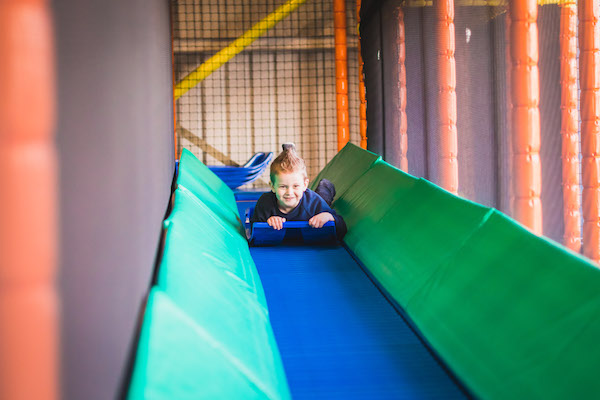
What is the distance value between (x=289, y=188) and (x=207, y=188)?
74 centimetres

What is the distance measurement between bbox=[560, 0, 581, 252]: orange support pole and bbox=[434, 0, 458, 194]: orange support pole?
83 cm

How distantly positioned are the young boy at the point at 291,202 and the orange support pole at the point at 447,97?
0.91 meters

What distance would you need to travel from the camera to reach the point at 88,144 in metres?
0.67

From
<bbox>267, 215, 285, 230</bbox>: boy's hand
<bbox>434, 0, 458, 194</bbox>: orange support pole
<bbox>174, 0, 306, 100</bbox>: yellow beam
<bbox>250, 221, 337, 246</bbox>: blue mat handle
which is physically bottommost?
<bbox>250, 221, 337, 246</bbox>: blue mat handle

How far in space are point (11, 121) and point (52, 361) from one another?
0.20 m

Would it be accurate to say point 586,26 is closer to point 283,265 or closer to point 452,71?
point 452,71

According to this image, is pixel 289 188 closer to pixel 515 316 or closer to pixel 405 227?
pixel 405 227

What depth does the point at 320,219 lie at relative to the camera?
98.5 inches

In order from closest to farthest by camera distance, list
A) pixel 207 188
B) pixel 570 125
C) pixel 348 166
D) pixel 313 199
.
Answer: pixel 570 125 → pixel 313 199 → pixel 207 188 → pixel 348 166

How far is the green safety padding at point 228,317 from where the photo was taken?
3.49 ft

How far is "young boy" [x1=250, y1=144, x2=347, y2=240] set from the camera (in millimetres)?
2523

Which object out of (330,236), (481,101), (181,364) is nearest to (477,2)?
(481,101)

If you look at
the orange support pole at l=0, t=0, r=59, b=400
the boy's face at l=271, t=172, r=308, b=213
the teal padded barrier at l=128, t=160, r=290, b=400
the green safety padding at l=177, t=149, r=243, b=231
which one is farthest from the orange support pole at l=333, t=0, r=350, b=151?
the orange support pole at l=0, t=0, r=59, b=400

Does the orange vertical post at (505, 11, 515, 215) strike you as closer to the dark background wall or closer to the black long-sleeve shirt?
the black long-sleeve shirt
